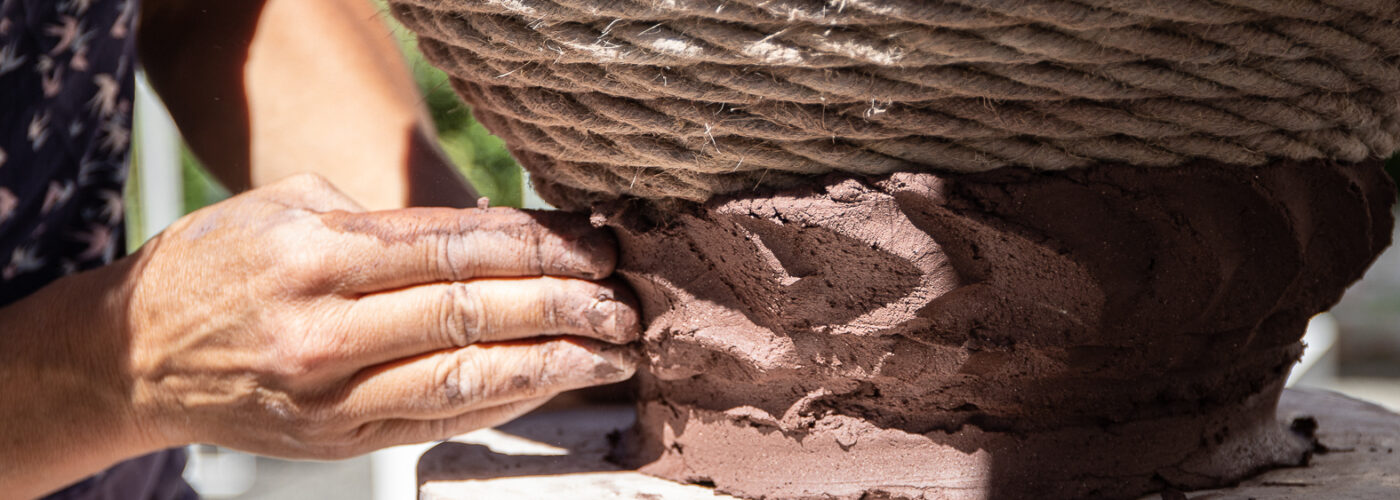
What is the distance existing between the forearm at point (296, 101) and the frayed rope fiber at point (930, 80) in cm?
57

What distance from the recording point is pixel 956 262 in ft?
2.38

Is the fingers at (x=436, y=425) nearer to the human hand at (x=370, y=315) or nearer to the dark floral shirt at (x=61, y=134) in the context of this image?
the human hand at (x=370, y=315)

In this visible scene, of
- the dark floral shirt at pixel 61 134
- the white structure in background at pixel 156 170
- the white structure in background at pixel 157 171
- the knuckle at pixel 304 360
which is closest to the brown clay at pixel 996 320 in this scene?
the knuckle at pixel 304 360

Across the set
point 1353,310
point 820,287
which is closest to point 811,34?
point 820,287

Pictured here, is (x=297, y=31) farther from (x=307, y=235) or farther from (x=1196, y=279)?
(x=1196, y=279)

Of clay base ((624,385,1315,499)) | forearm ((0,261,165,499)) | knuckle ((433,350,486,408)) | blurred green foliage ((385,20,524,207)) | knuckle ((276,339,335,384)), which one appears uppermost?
blurred green foliage ((385,20,524,207))

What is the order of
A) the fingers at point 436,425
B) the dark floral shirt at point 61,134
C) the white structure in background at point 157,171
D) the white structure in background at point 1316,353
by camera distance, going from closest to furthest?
the fingers at point 436,425 < the dark floral shirt at point 61,134 < the white structure in background at point 1316,353 < the white structure in background at point 157,171

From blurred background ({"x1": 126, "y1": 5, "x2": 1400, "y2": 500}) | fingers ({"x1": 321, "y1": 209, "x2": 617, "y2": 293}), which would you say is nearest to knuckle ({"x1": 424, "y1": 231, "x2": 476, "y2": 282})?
fingers ({"x1": 321, "y1": 209, "x2": 617, "y2": 293})

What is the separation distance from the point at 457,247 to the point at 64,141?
0.58 meters

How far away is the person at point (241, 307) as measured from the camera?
2.77 feet

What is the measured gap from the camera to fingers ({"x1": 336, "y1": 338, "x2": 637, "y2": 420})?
0.86 metres

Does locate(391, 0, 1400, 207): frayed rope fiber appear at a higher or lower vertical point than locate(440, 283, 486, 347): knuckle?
higher

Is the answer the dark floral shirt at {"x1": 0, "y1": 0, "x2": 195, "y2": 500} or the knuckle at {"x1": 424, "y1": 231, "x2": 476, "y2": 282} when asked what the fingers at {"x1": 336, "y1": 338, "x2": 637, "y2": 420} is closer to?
the knuckle at {"x1": 424, "y1": 231, "x2": 476, "y2": 282}

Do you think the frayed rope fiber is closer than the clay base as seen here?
Yes
